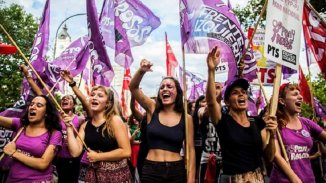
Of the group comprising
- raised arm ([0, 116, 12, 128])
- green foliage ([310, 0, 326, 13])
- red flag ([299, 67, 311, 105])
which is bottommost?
raised arm ([0, 116, 12, 128])

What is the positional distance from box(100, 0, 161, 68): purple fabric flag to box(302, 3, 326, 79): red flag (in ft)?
7.35

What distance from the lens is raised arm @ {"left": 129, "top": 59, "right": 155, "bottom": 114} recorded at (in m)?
5.06

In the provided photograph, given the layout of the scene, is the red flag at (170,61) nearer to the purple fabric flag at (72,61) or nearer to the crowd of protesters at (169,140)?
the purple fabric flag at (72,61)

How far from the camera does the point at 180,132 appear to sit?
4848 millimetres

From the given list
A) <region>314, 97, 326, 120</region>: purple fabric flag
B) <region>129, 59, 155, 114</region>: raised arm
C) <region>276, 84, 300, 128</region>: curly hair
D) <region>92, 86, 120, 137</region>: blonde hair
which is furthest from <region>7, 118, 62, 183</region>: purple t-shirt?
<region>314, 97, 326, 120</region>: purple fabric flag

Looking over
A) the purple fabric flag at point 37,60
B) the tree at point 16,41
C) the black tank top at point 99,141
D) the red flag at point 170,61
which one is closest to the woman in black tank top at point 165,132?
the black tank top at point 99,141

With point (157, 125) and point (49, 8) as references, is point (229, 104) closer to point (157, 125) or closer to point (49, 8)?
point (157, 125)

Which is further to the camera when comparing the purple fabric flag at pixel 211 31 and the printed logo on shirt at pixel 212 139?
the printed logo on shirt at pixel 212 139

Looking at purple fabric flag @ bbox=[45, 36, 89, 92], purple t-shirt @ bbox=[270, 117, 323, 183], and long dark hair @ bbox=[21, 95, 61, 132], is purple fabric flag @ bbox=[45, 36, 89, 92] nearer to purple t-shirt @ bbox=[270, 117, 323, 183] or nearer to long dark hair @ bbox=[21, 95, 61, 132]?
long dark hair @ bbox=[21, 95, 61, 132]

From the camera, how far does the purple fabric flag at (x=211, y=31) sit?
562 centimetres

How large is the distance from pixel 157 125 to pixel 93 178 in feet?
2.84

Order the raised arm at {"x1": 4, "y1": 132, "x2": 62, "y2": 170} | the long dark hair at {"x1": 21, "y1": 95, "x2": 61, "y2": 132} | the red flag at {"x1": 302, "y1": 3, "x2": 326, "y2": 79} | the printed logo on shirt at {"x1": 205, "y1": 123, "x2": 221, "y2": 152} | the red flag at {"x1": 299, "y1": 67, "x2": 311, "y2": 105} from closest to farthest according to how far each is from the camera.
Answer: the raised arm at {"x1": 4, "y1": 132, "x2": 62, "y2": 170} < the long dark hair at {"x1": 21, "y1": 95, "x2": 61, "y2": 132} < the printed logo on shirt at {"x1": 205, "y1": 123, "x2": 221, "y2": 152} < the red flag at {"x1": 302, "y1": 3, "x2": 326, "y2": 79} < the red flag at {"x1": 299, "y1": 67, "x2": 311, "y2": 105}

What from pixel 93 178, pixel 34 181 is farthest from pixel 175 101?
pixel 34 181

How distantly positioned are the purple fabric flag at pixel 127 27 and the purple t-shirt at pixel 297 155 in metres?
3.12
